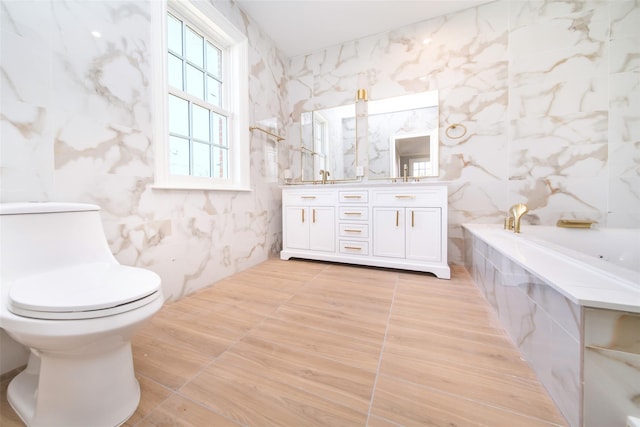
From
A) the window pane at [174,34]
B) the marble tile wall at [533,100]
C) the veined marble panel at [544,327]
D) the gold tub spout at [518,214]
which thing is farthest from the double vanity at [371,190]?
the window pane at [174,34]

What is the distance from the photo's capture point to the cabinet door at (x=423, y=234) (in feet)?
6.56

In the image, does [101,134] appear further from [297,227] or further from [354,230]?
[354,230]

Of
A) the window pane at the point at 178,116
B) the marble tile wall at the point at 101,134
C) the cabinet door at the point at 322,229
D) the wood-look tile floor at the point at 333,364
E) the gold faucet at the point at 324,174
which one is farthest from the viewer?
the gold faucet at the point at 324,174

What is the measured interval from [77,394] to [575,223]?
297 cm

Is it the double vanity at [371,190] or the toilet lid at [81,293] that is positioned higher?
the double vanity at [371,190]

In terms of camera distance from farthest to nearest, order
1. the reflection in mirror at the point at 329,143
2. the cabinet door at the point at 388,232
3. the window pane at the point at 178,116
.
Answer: the reflection in mirror at the point at 329,143
the cabinet door at the point at 388,232
the window pane at the point at 178,116

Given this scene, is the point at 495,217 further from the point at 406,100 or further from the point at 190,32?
the point at 190,32

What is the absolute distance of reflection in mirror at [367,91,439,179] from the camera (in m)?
2.38

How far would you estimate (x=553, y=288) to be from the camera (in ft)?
2.60

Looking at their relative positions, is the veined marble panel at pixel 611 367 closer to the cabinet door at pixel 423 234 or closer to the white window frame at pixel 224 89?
the cabinet door at pixel 423 234

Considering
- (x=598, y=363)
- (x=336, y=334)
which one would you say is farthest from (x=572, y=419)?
(x=336, y=334)

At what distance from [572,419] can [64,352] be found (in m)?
1.49

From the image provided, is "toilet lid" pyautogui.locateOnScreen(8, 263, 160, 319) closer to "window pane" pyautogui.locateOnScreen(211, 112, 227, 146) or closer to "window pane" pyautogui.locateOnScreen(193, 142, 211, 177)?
"window pane" pyautogui.locateOnScreen(193, 142, 211, 177)

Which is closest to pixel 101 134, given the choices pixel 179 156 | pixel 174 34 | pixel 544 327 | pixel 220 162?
pixel 179 156
